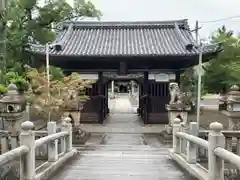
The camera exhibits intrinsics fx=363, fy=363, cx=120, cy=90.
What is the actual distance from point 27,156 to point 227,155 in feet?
9.68

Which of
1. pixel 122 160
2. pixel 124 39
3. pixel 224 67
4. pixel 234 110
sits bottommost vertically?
pixel 122 160

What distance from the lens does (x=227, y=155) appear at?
479cm

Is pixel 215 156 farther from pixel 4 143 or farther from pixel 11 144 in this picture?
pixel 4 143

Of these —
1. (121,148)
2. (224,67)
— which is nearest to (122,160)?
(121,148)

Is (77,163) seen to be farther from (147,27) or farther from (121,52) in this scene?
(147,27)

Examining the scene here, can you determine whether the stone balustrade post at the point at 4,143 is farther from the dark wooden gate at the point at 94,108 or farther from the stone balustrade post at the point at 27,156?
the dark wooden gate at the point at 94,108

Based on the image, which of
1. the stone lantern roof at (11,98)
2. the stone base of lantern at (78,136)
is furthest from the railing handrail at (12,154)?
the stone base of lantern at (78,136)

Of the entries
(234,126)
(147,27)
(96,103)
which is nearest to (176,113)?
(234,126)

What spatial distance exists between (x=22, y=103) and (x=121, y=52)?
8478 mm

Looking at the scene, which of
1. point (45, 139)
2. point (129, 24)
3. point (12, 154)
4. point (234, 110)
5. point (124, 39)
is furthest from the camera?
point (129, 24)

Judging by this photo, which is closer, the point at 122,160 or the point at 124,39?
the point at 122,160

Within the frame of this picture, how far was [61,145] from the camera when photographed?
29.8ft

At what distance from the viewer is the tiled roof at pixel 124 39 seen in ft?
61.2

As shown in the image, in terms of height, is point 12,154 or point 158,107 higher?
point 12,154
